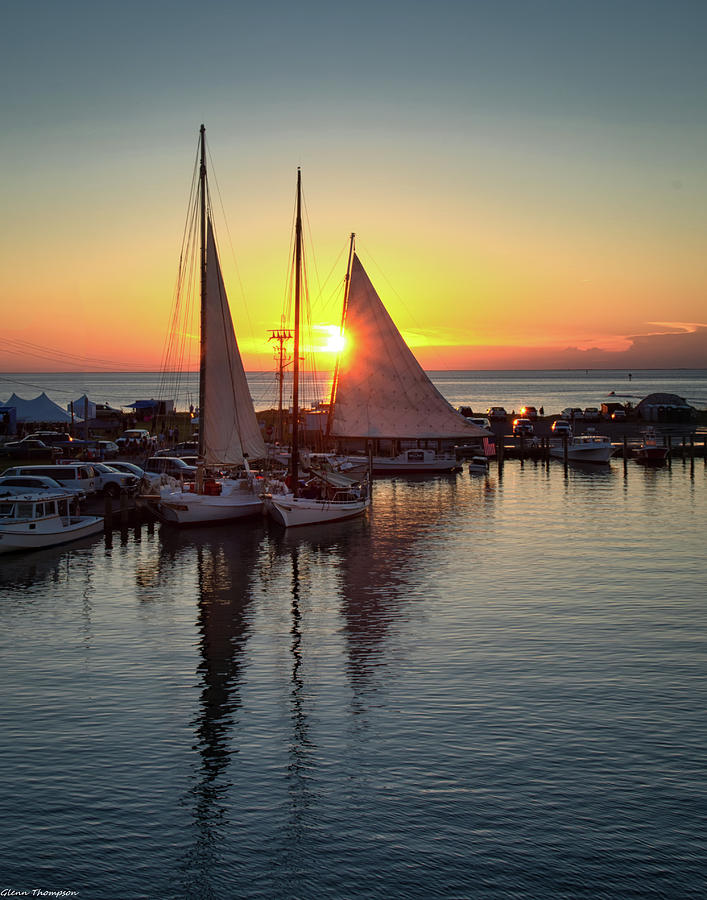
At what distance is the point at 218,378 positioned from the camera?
50000mm

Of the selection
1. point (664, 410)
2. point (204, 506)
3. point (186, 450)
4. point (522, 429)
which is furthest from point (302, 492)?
point (664, 410)

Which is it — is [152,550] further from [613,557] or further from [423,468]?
[423,468]

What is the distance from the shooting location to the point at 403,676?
2488cm

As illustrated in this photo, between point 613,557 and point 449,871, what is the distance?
96.7 feet

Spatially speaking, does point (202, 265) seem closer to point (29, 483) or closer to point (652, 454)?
point (29, 483)

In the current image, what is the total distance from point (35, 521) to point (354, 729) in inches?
1044

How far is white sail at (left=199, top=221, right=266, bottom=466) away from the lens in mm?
49688

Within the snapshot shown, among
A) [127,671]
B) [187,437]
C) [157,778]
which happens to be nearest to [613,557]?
[127,671]

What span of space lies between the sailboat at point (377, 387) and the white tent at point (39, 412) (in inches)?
1394

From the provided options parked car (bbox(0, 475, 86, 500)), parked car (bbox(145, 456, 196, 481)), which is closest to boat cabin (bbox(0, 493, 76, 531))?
parked car (bbox(0, 475, 86, 500))

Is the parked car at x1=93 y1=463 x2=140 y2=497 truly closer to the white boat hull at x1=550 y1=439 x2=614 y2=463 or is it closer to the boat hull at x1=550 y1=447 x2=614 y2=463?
the white boat hull at x1=550 y1=439 x2=614 y2=463

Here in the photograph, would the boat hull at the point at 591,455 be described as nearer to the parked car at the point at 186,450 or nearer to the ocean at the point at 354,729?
the parked car at the point at 186,450

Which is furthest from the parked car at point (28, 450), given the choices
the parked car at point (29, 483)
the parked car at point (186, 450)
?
the parked car at point (29, 483)

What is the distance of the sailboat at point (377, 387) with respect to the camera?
70000mm
